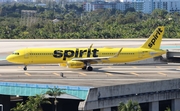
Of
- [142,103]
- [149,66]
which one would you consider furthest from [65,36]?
[142,103]

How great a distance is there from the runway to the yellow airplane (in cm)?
149

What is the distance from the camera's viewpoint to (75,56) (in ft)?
320

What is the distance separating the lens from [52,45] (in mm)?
150000

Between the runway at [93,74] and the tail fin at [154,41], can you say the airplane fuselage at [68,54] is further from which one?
the runway at [93,74]

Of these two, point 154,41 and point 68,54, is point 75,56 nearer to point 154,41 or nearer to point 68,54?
point 68,54

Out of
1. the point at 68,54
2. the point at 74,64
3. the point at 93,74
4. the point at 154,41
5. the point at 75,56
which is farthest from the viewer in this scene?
the point at 154,41

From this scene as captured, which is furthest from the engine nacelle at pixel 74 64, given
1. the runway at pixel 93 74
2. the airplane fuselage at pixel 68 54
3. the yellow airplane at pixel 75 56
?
the airplane fuselage at pixel 68 54

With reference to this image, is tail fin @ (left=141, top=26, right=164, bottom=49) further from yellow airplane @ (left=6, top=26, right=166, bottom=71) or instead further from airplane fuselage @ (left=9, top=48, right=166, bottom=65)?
yellow airplane @ (left=6, top=26, right=166, bottom=71)

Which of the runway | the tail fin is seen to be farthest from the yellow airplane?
the tail fin

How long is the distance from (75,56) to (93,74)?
20.4 feet

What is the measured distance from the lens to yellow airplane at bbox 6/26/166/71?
95438 millimetres

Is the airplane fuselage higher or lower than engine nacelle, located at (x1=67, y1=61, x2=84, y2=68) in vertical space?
higher

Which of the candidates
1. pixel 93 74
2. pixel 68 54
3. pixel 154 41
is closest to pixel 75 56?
pixel 68 54

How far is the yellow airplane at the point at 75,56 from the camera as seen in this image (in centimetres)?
9544
